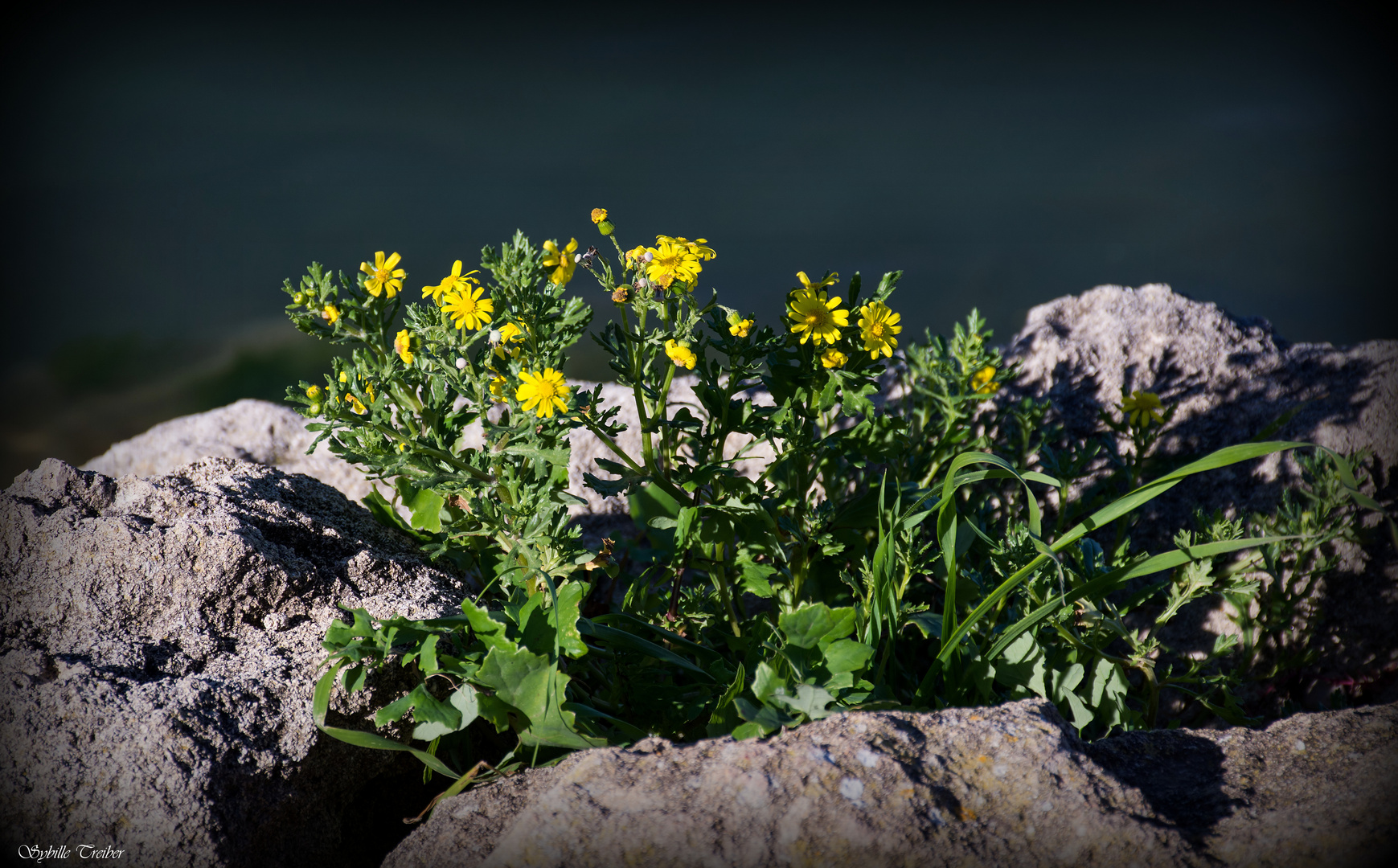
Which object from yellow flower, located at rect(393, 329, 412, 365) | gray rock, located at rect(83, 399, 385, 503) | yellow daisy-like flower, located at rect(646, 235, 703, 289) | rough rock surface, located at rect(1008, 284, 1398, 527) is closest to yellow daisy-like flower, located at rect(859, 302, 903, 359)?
yellow daisy-like flower, located at rect(646, 235, 703, 289)

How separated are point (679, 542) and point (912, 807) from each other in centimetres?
76

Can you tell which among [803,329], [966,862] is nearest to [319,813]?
[966,862]

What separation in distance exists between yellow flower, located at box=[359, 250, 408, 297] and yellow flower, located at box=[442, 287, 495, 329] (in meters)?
0.10

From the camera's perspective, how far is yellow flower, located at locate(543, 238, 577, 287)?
1673 millimetres

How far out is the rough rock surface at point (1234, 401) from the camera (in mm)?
2307

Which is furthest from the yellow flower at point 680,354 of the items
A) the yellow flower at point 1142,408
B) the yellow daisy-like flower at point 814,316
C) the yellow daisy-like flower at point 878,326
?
the yellow flower at point 1142,408

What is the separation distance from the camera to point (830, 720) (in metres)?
1.21

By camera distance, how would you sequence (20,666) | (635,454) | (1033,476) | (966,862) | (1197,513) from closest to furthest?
(966,862)
(20,666)
(1033,476)
(1197,513)
(635,454)

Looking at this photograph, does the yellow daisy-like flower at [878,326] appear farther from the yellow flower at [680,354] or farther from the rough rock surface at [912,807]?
the rough rock surface at [912,807]

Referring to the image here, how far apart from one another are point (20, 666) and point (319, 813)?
1.72 ft

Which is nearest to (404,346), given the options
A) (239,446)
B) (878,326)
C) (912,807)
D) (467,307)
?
(467,307)

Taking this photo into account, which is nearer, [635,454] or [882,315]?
[882,315]

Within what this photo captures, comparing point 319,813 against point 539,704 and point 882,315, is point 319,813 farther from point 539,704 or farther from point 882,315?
point 882,315

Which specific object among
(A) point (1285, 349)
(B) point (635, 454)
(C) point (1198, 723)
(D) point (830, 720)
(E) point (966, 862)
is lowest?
(C) point (1198, 723)
